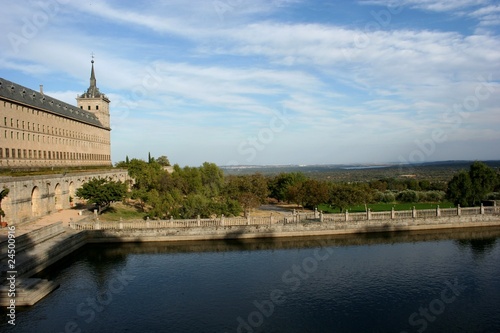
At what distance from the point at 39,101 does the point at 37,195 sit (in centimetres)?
2801

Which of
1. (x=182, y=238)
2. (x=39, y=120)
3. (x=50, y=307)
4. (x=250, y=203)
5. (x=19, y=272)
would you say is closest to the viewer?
(x=50, y=307)

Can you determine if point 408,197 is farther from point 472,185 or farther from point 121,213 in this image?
point 121,213

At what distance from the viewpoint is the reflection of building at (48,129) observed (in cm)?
5181

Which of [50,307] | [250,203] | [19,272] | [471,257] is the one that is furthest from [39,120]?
[471,257]

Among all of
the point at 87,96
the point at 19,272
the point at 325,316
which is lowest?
the point at 325,316

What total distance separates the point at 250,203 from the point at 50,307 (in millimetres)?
29832

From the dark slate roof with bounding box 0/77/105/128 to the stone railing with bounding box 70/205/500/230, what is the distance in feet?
82.8

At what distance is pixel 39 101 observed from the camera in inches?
2441

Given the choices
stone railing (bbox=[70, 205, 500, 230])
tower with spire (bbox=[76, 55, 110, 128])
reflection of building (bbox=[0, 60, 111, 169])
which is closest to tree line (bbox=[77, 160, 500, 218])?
stone railing (bbox=[70, 205, 500, 230])

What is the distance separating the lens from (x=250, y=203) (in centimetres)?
4881

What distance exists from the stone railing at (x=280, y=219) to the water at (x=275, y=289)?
3.00 metres

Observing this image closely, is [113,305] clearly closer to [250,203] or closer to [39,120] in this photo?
[250,203]

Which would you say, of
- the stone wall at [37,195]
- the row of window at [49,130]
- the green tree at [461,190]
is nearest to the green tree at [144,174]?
the row of window at [49,130]

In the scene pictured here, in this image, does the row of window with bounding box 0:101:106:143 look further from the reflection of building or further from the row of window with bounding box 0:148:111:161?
the row of window with bounding box 0:148:111:161
